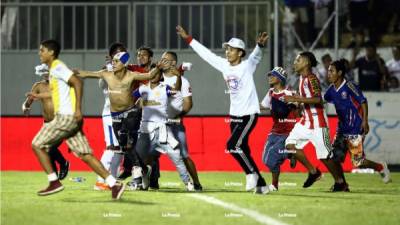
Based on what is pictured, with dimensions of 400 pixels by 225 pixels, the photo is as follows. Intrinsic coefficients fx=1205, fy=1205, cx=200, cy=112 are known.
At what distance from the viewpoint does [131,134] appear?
55.7 feet

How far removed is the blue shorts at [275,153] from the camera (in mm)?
17828

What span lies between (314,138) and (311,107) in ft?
1.51

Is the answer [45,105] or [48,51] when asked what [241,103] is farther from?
[45,105]

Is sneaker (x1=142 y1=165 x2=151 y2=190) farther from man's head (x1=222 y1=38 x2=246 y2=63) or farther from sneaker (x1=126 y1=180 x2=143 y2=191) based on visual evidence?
man's head (x1=222 y1=38 x2=246 y2=63)

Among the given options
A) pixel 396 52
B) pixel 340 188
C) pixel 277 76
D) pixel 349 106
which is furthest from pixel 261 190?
pixel 396 52

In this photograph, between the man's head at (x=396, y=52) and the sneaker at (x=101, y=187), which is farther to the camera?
the man's head at (x=396, y=52)

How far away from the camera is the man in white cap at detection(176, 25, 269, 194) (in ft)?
54.2

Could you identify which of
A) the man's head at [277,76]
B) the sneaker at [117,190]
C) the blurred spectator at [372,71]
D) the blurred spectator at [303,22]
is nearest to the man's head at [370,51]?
the blurred spectator at [372,71]

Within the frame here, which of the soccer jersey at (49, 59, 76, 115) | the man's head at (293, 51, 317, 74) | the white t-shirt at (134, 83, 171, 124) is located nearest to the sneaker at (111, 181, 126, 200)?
the soccer jersey at (49, 59, 76, 115)

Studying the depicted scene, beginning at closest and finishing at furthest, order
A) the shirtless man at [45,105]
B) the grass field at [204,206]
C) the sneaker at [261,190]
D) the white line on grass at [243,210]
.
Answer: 1. the white line on grass at [243,210]
2. the grass field at [204,206]
3. the sneaker at [261,190]
4. the shirtless man at [45,105]

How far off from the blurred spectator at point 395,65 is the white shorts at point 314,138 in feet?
29.5

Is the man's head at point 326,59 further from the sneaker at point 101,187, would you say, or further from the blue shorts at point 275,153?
the sneaker at point 101,187

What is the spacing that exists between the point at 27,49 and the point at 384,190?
10315mm

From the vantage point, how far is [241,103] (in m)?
16.6
